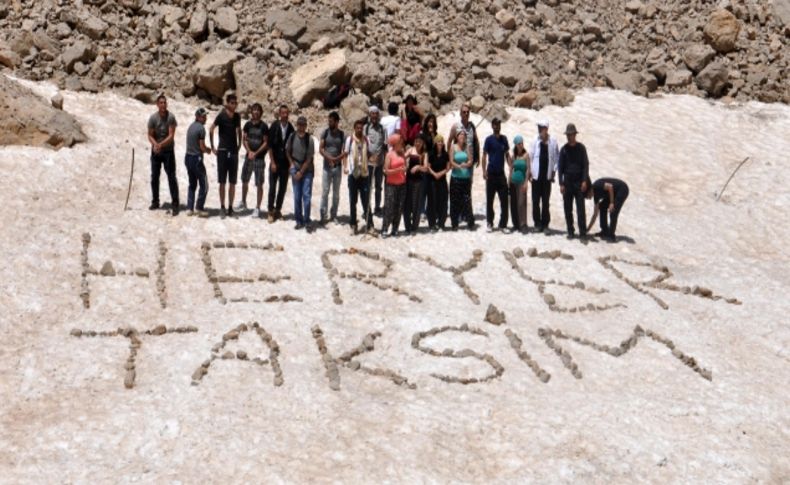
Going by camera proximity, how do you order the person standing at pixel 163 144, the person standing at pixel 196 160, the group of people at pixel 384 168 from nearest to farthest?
the person standing at pixel 163 144 → the person standing at pixel 196 160 → the group of people at pixel 384 168

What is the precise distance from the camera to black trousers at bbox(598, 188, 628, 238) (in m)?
17.3

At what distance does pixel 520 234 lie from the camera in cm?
1719

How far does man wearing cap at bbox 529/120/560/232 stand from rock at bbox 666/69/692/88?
11.6 m

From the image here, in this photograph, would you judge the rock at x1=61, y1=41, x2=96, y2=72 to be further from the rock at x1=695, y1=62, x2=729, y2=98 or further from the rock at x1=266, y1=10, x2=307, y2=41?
the rock at x1=695, y1=62, x2=729, y2=98

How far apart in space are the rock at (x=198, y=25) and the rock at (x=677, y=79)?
523 inches

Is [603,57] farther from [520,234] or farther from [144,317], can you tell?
[144,317]

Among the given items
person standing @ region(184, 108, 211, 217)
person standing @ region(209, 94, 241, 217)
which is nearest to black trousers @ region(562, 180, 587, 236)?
person standing @ region(209, 94, 241, 217)

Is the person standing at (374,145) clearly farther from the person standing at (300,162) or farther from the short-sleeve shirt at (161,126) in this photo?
the short-sleeve shirt at (161,126)

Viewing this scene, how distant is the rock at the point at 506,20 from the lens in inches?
1075

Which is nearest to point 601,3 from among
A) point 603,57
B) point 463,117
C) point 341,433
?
point 603,57

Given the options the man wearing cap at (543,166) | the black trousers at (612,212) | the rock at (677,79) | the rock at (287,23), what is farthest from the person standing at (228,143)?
the rock at (677,79)

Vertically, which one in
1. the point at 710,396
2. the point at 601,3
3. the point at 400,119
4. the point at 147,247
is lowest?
the point at 710,396

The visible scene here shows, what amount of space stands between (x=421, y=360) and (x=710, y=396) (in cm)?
381

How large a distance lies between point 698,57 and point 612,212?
41.2 ft
